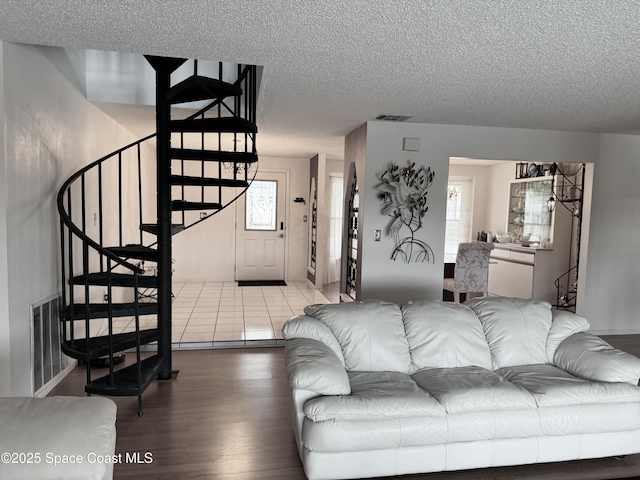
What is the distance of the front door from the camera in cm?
804

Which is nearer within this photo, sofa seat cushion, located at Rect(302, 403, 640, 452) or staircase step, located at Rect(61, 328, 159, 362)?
sofa seat cushion, located at Rect(302, 403, 640, 452)

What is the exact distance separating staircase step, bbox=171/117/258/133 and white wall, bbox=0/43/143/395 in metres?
0.89

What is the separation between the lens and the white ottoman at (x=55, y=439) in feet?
4.93

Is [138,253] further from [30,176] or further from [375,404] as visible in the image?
[375,404]

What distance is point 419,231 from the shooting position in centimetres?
472

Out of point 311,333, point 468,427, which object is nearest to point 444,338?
point 468,427

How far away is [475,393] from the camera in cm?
232

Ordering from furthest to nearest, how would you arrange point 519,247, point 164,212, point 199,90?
point 519,247
point 164,212
point 199,90

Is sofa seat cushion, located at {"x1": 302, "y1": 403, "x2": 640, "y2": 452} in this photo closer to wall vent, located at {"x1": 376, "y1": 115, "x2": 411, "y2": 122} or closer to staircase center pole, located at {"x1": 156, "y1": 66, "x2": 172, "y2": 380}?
staircase center pole, located at {"x1": 156, "y1": 66, "x2": 172, "y2": 380}

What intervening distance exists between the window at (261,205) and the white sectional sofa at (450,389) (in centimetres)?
537

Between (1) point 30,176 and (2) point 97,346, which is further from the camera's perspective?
(2) point 97,346

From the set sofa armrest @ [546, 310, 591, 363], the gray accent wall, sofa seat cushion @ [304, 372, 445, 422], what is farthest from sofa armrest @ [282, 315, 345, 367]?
the gray accent wall

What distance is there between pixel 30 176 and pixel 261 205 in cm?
523

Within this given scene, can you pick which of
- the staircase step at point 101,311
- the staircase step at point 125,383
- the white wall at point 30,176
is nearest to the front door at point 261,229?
the white wall at point 30,176
